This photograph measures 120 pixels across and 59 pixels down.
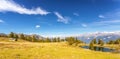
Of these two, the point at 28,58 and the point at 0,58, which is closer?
the point at 0,58

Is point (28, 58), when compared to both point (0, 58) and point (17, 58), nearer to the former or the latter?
point (17, 58)

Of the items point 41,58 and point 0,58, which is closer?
point 0,58

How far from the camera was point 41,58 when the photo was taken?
139 feet

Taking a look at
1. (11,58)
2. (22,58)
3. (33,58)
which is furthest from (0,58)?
(33,58)

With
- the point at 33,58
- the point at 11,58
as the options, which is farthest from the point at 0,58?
the point at 33,58

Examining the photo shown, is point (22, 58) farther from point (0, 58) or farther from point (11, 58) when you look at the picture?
point (0, 58)

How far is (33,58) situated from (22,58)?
2772 mm

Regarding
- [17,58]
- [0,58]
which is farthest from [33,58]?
[0,58]

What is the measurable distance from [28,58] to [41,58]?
11.0 feet

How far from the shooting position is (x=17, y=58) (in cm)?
4125

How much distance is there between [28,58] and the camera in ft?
139

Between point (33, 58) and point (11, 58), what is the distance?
5.46 metres

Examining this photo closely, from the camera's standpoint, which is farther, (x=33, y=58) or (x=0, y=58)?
(x=33, y=58)

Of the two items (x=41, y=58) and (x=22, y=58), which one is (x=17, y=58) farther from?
(x=41, y=58)
